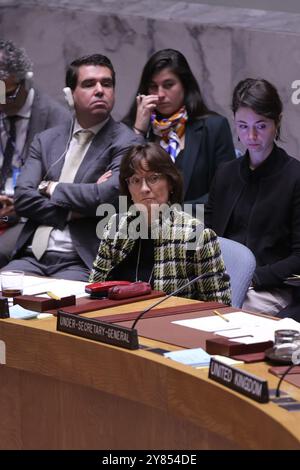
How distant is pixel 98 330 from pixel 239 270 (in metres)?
0.89

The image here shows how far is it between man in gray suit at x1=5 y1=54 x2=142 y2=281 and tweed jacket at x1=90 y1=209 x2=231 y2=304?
2.44ft

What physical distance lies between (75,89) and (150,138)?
40 cm

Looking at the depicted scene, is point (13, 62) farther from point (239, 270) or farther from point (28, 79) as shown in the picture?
point (239, 270)

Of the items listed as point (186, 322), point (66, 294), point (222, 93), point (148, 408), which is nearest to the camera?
point (148, 408)

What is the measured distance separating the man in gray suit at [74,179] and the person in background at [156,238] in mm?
740

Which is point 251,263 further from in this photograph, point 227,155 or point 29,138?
point 29,138

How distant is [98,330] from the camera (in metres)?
2.40

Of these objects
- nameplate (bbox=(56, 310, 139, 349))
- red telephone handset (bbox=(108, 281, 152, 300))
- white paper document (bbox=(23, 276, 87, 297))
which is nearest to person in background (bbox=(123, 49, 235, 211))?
white paper document (bbox=(23, 276, 87, 297))

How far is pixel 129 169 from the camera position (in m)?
3.32

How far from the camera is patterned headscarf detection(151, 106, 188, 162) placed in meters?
4.26

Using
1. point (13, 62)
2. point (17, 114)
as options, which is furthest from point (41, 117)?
point (13, 62)

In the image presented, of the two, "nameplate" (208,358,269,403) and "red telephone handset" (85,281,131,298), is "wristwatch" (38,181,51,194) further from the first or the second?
"nameplate" (208,358,269,403)

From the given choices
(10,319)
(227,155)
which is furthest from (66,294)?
(227,155)
